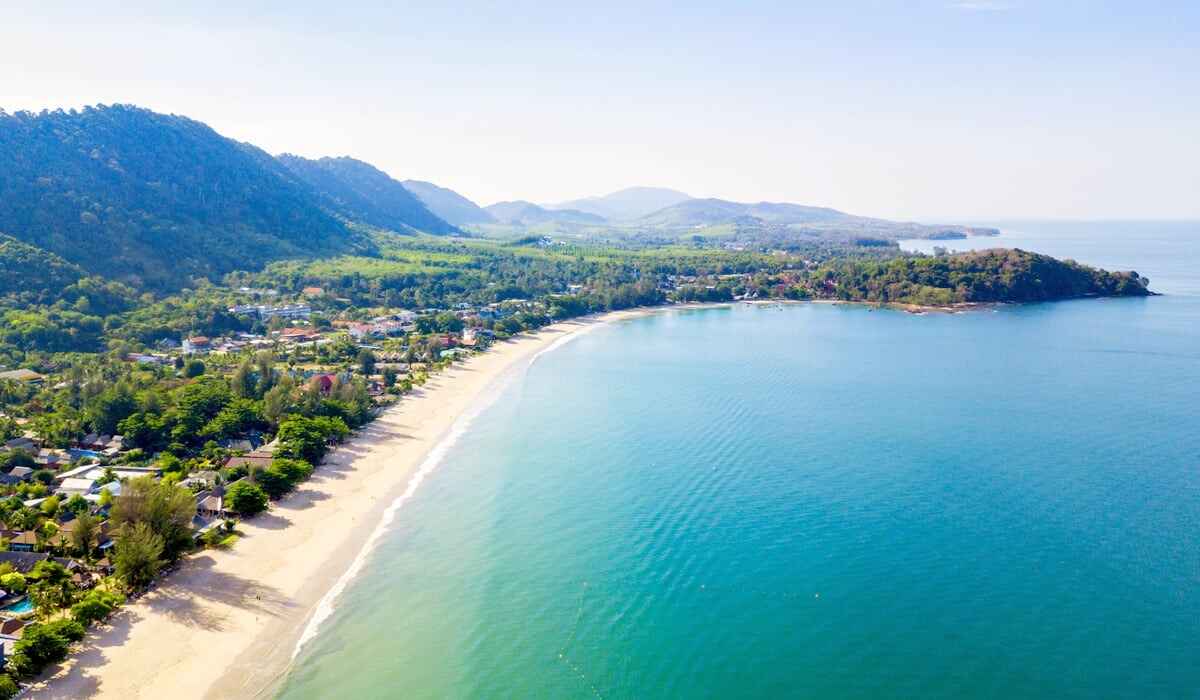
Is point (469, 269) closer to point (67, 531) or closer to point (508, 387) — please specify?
point (508, 387)

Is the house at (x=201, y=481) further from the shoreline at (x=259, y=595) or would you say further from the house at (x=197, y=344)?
the house at (x=197, y=344)

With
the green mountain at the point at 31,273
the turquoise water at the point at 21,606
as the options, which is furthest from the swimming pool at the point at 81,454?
the green mountain at the point at 31,273

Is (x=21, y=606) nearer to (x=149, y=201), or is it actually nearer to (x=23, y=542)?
(x=23, y=542)

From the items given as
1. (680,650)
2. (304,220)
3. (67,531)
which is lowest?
(680,650)

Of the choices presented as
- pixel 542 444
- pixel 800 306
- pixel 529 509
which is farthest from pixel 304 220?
pixel 529 509

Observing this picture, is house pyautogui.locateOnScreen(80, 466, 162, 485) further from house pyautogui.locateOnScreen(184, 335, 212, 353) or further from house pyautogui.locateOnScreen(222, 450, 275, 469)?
house pyautogui.locateOnScreen(184, 335, 212, 353)

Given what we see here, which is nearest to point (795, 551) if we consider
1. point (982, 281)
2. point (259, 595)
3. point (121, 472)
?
point (259, 595)
